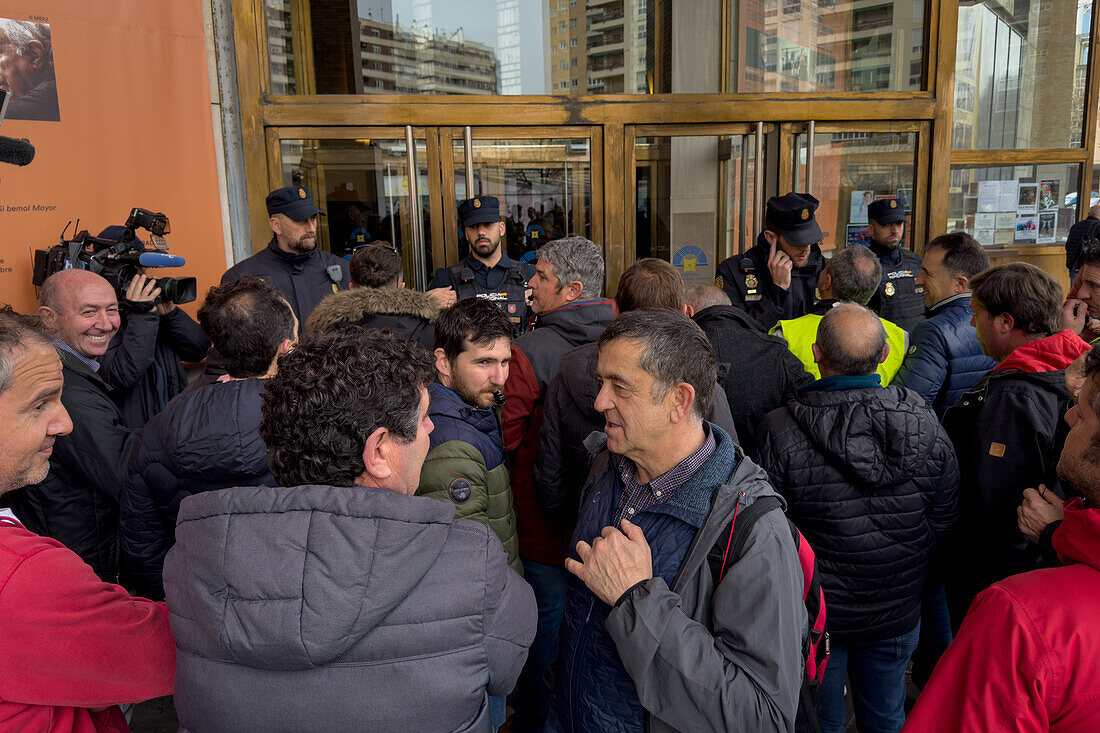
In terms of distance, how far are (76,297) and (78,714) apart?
2393mm

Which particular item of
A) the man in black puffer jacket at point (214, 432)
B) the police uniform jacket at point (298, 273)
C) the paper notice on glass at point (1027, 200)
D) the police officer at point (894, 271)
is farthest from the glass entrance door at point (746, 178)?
the man in black puffer jacket at point (214, 432)

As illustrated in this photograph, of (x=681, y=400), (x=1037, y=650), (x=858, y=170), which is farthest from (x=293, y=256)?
(x=858, y=170)

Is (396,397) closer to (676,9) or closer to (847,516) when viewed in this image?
(847,516)

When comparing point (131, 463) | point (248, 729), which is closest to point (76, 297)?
point (131, 463)

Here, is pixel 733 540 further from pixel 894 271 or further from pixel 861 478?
pixel 894 271

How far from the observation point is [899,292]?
207 inches

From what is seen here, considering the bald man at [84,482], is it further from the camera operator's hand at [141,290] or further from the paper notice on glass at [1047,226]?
the paper notice on glass at [1047,226]

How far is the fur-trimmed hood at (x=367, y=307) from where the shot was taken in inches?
123

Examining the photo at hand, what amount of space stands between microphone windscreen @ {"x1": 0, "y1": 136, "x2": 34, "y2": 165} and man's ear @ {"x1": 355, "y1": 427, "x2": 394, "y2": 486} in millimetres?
1690

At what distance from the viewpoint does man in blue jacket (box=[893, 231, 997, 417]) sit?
10.8ft

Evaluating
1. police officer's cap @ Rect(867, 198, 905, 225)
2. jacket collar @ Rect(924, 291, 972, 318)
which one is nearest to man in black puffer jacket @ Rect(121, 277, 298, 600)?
jacket collar @ Rect(924, 291, 972, 318)

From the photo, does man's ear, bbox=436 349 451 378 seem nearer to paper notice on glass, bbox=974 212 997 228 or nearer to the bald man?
the bald man

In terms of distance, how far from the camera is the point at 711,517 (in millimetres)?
1564

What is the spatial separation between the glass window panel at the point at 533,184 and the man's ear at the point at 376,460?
446cm
